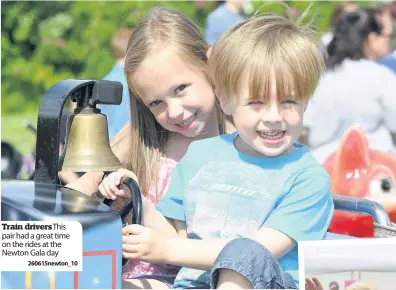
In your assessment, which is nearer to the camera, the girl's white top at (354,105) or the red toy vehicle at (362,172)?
the red toy vehicle at (362,172)

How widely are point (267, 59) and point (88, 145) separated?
433mm

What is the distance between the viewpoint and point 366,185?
2781 mm

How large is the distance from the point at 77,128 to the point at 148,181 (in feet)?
1.51

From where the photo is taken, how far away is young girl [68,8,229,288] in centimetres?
209

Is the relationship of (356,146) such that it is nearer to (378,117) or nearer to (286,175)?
(286,175)

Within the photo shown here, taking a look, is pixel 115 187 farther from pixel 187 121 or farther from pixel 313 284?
pixel 313 284

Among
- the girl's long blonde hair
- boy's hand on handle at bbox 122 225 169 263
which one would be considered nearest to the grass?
the girl's long blonde hair

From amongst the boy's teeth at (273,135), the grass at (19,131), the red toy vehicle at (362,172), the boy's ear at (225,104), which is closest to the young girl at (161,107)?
the boy's ear at (225,104)

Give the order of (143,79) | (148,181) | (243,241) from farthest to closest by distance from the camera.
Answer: (148,181) < (143,79) < (243,241)

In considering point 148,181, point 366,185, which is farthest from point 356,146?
point 148,181

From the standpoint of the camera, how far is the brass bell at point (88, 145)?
1811mm

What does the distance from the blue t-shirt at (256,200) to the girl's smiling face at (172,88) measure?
0.19 meters

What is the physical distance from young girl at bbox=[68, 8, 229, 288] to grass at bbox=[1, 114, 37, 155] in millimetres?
4044
